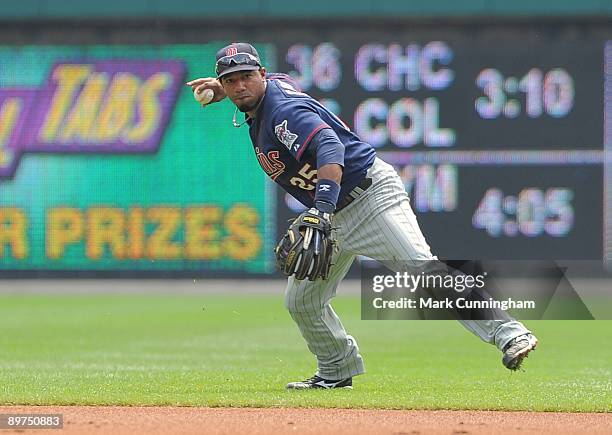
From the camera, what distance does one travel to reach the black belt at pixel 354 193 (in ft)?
20.1

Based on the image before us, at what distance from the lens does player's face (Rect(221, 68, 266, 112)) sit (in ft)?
19.5

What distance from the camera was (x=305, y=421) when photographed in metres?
5.28

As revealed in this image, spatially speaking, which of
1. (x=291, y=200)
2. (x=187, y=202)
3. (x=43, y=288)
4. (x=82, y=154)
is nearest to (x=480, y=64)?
(x=291, y=200)

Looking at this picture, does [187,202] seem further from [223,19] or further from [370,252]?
[370,252]

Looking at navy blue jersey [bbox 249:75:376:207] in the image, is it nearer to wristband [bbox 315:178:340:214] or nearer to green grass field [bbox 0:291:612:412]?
wristband [bbox 315:178:340:214]

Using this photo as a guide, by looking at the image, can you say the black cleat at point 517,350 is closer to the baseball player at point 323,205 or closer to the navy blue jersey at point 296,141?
the baseball player at point 323,205

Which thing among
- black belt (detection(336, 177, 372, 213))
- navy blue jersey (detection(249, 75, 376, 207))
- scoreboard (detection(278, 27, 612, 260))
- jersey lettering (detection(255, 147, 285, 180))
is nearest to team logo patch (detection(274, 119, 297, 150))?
navy blue jersey (detection(249, 75, 376, 207))

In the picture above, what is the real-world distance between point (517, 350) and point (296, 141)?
4.39 feet

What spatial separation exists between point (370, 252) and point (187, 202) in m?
9.61

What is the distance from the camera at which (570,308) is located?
14703mm

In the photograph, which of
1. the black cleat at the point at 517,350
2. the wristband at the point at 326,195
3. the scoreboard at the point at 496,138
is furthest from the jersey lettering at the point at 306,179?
the scoreboard at the point at 496,138
